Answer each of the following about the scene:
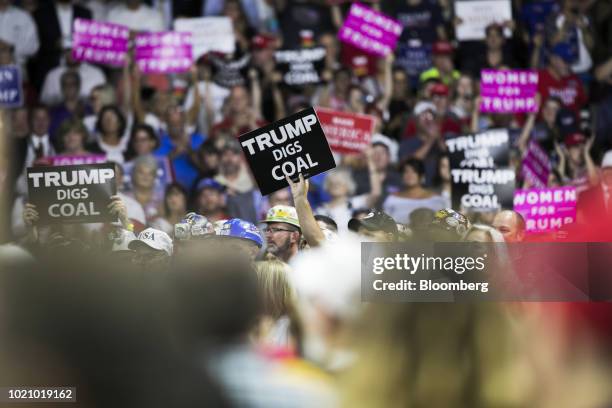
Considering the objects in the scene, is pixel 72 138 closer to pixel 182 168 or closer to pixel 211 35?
pixel 182 168

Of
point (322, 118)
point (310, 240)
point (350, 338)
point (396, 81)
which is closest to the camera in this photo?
point (350, 338)

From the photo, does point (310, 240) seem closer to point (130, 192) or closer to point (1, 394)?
point (1, 394)

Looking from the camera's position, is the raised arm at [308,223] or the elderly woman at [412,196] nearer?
the raised arm at [308,223]

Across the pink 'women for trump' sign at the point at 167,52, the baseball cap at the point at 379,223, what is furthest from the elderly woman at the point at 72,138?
the baseball cap at the point at 379,223

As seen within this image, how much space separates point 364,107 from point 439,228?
21.7 feet

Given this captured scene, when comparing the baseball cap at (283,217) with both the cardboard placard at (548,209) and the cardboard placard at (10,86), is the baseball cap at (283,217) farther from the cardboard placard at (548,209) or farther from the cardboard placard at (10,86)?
the cardboard placard at (10,86)

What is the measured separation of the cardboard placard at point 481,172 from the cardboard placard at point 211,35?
3.90 meters

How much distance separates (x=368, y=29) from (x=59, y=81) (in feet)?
11.0

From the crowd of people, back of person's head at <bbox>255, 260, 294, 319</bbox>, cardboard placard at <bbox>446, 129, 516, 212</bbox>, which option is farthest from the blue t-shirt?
back of person's head at <bbox>255, 260, 294, 319</bbox>

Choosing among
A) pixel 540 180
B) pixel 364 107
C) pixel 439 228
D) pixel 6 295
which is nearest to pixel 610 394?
pixel 439 228

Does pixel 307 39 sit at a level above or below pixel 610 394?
above

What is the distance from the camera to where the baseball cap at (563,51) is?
1502cm

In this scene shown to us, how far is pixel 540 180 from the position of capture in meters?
12.1

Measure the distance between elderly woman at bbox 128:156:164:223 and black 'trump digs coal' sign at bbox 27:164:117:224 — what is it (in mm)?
2758
